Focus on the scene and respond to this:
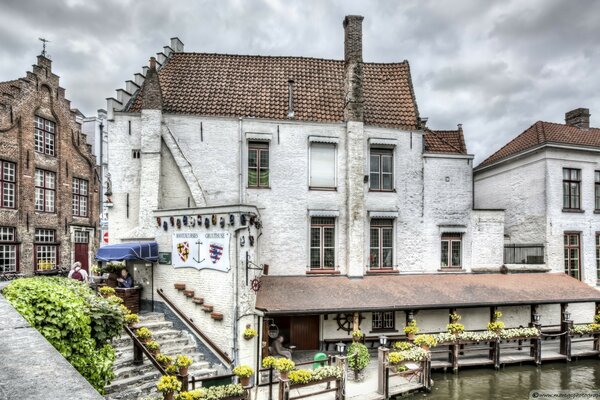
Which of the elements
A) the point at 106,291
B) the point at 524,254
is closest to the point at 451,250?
the point at 524,254

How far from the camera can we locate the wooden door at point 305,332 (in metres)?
14.8

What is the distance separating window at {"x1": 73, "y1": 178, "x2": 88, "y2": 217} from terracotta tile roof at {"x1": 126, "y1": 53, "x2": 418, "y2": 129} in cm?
1321

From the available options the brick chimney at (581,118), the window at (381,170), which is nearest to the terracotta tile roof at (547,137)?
the brick chimney at (581,118)

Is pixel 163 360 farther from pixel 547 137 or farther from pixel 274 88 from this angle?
pixel 547 137

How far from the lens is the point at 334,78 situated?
17.7m

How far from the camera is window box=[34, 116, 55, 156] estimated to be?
22.8 metres

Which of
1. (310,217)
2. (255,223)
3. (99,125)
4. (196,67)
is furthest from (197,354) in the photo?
(99,125)

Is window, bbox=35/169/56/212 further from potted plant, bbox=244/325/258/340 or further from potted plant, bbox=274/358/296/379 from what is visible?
potted plant, bbox=274/358/296/379

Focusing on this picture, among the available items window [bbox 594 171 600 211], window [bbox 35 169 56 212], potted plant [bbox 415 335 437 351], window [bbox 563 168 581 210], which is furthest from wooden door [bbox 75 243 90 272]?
window [bbox 594 171 600 211]

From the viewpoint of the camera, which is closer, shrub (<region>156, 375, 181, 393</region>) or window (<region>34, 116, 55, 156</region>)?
shrub (<region>156, 375, 181, 393</region>)

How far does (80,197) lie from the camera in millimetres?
26109

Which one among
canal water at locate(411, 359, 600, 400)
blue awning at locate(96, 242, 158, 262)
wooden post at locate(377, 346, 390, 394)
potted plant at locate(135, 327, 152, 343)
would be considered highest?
blue awning at locate(96, 242, 158, 262)

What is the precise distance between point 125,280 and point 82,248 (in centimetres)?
1482

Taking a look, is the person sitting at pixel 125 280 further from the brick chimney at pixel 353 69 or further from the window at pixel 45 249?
the window at pixel 45 249
